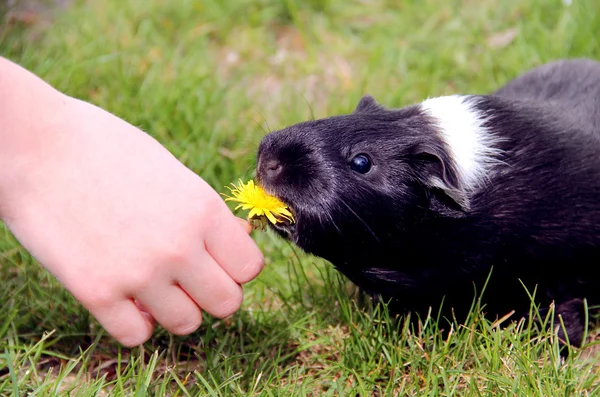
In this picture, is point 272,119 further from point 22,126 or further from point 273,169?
point 22,126

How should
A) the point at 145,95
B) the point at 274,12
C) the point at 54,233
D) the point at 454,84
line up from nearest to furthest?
the point at 54,233
the point at 145,95
the point at 454,84
the point at 274,12

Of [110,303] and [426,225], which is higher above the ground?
[426,225]

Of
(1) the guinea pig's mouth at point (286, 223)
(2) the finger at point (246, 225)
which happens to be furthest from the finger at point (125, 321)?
(1) the guinea pig's mouth at point (286, 223)

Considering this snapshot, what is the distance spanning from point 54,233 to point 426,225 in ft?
4.77

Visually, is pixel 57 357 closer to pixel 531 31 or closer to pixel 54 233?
pixel 54 233

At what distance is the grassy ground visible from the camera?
323 centimetres

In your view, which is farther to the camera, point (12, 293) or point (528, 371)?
point (12, 293)

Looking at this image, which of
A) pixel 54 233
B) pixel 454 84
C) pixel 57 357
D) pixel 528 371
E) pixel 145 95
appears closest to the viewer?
pixel 54 233

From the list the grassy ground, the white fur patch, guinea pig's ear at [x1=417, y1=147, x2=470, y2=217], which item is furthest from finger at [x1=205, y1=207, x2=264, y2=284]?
the white fur patch

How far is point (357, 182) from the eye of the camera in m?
3.12

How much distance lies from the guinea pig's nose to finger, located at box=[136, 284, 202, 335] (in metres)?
0.61

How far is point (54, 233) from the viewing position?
257 cm

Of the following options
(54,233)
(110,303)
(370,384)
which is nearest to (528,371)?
(370,384)

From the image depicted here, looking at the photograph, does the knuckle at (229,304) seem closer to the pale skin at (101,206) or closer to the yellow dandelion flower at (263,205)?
the pale skin at (101,206)
